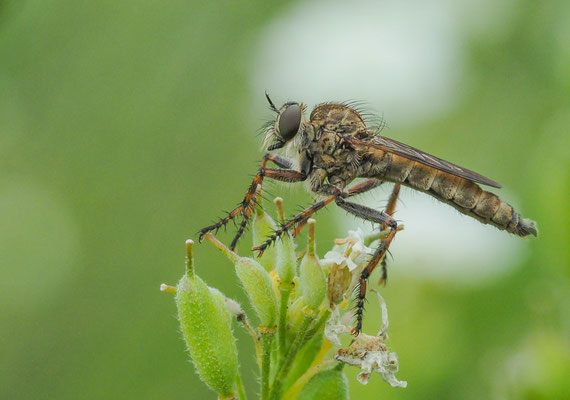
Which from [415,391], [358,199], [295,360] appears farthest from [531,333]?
[295,360]

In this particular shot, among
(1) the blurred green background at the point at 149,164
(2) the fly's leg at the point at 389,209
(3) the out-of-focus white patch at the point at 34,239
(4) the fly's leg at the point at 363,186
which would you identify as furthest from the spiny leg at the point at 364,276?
(3) the out-of-focus white patch at the point at 34,239

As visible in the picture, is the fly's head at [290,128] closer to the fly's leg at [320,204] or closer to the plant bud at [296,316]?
the fly's leg at [320,204]

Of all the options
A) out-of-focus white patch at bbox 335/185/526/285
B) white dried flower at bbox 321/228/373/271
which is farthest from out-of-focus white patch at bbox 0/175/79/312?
white dried flower at bbox 321/228/373/271

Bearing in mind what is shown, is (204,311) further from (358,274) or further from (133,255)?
(133,255)

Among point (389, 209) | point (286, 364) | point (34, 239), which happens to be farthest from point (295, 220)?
point (34, 239)

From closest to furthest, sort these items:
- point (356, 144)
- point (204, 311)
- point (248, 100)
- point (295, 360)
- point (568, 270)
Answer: point (204, 311), point (295, 360), point (568, 270), point (356, 144), point (248, 100)
